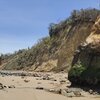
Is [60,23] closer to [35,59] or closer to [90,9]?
[35,59]

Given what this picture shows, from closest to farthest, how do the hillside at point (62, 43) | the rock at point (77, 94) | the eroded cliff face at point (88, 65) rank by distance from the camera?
the rock at point (77, 94)
the eroded cliff face at point (88, 65)
the hillside at point (62, 43)

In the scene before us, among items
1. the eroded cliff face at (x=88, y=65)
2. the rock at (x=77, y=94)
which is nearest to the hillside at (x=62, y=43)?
the eroded cliff face at (x=88, y=65)

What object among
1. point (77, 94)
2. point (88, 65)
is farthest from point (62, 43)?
point (77, 94)

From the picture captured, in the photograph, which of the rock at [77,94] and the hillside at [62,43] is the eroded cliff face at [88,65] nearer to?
the rock at [77,94]

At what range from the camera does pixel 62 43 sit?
57.2 meters

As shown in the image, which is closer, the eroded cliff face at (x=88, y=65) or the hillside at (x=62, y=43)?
the eroded cliff face at (x=88, y=65)

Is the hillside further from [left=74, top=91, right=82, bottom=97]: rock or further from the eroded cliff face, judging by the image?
[left=74, top=91, right=82, bottom=97]: rock

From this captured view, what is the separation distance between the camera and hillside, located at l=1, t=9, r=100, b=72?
167ft

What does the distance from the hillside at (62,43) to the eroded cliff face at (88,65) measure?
24285mm

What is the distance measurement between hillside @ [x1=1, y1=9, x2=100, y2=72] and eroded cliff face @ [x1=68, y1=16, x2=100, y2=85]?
79.7 feet

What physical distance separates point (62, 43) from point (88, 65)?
119 feet

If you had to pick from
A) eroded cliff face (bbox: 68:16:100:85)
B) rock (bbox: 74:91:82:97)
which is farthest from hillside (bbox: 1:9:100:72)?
rock (bbox: 74:91:82:97)

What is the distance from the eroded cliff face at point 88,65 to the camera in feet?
65.6

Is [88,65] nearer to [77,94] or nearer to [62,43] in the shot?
[77,94]
